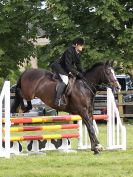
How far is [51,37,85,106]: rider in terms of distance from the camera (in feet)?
45.3

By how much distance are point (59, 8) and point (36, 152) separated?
15.4 metres

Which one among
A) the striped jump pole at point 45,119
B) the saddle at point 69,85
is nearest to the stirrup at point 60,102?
the saddle at point 69,85

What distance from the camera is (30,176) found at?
9.83m

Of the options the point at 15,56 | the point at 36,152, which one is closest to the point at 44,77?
the point at 36,152

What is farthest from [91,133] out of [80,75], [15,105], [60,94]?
[15,105]

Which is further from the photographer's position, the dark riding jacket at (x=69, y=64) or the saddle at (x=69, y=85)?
the saddle at (x=69, y=85)

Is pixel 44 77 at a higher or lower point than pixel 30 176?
higher

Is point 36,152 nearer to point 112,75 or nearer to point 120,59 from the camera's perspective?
point 112,75

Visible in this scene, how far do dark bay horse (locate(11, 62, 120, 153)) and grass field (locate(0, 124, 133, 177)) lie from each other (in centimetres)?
88

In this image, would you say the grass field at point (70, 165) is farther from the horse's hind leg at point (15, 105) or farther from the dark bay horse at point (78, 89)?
the horse's hind leg at point (15, 105)

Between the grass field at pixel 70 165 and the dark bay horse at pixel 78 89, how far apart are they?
876 mm

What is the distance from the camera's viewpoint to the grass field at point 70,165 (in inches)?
401

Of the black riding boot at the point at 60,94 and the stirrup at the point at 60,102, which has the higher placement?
the black riding boot at the point at 60,94

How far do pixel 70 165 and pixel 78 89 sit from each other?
3.04 m
